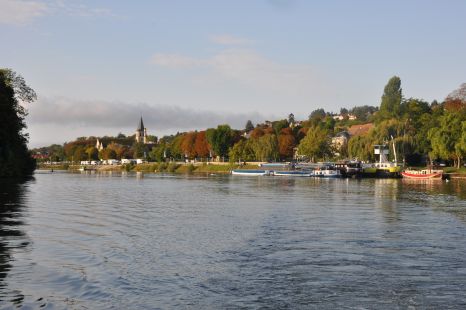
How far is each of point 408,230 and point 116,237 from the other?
1779 centimetres

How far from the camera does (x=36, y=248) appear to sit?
27.7 m

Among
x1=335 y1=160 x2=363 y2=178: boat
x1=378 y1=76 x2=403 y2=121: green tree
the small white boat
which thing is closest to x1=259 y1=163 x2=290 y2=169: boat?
the small white boat

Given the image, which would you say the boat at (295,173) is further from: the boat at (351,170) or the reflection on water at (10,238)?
the reflection on water at (10,238)

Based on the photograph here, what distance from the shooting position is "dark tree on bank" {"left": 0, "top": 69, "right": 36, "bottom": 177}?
8519 cm

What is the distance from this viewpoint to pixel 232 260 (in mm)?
25641

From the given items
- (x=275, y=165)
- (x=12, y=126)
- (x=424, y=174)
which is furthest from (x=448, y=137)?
(x=12, y=126)

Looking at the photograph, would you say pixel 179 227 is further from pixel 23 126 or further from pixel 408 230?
pixel 23 126

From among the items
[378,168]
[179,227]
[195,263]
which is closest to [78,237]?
[179,227]

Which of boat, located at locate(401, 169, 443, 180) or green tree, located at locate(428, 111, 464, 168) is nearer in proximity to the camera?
boat, located at locate(401, 169, 443, 180)

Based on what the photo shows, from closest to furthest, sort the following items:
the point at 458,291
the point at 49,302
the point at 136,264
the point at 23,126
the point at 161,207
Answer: the point at 49,302
the point at 458,291
the point at 136,264
the point at 161,207
the point at 23,126

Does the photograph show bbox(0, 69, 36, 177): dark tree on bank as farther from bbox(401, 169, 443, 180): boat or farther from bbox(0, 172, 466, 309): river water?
bbox(401, 169, 443, 180): boat

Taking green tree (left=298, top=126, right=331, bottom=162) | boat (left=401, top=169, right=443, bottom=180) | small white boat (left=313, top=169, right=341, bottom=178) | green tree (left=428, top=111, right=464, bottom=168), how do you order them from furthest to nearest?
1. green tree (left=298, top=126, right=331, bottom=162)
2. small white boat (left=313, top=169, right=341, bottom=178)
3. green tree (left=428, top=111, right=464, bottom=168)
4. boat (left=401, top=169, right=443, bottom=180)

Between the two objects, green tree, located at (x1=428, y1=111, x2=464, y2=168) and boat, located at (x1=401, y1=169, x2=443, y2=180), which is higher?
green tree, located at (x1=428, y1=111, x2=464, y2=168)

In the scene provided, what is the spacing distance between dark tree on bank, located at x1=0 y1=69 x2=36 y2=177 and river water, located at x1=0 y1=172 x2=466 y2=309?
4344 centimetres
